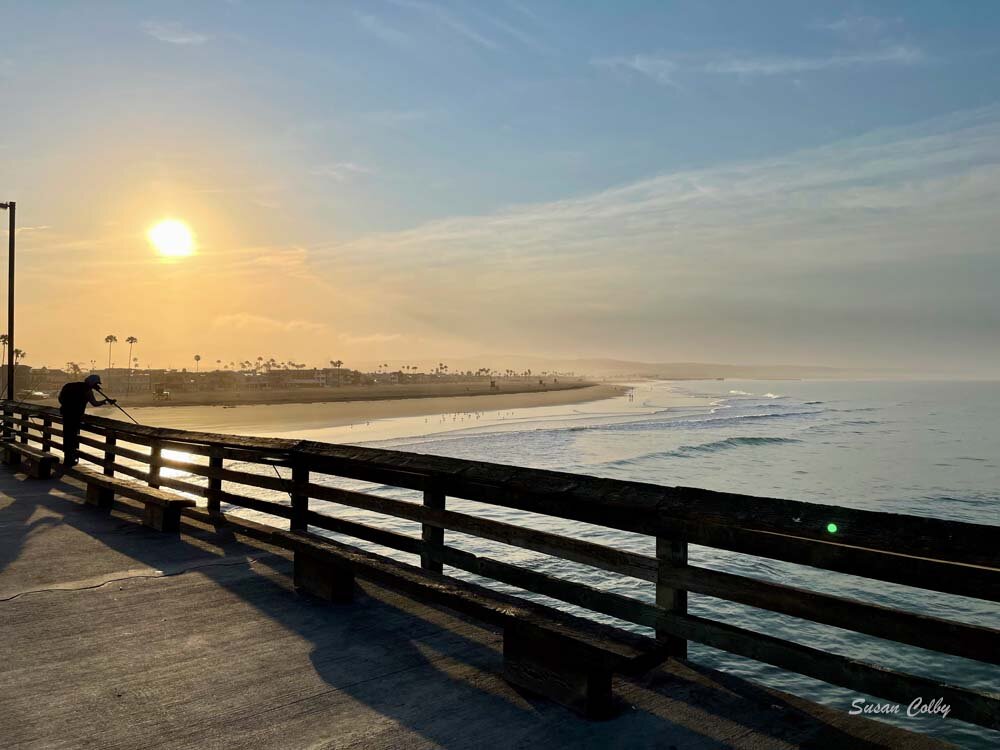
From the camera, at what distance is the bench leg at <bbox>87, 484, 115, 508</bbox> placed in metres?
10.4

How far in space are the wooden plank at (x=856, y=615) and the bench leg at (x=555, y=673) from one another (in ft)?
2.52

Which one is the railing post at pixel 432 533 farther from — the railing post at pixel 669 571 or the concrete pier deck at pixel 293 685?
the railing post at pixel 669 571

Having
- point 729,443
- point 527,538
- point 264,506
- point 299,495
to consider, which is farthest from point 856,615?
point 729,443

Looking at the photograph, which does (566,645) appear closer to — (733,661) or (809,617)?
(809,617)

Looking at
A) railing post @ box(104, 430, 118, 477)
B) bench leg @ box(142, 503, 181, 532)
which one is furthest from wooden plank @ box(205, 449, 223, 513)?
railing post @ box(104, 430, 118, 477)

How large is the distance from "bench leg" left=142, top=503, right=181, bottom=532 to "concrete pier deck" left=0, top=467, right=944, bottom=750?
73.7 inches

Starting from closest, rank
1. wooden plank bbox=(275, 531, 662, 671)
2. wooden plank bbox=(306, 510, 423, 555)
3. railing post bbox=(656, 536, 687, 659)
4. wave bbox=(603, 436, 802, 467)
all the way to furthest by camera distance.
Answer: wooden plank bbox=(275, 531, 662, 671) → railing post bbox=(656, 536, 687, 659) → wooden plank bbox=(306, 510, 423, 555) → wave bbox=(603, 436, 802, 467)

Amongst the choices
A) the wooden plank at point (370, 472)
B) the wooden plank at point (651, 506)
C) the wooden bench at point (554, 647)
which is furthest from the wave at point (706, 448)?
the wooden bench at point (554, 647)

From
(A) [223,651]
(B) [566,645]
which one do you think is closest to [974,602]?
(B) [566,645]

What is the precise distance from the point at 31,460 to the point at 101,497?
5273 millimetres

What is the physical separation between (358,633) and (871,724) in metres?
3.42

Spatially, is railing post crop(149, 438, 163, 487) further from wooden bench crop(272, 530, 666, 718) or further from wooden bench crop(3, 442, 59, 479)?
wooden bench crop(272, 530, 666, 718)

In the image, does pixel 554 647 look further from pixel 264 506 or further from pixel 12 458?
pixel 12 458

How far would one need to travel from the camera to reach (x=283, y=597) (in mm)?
6047
